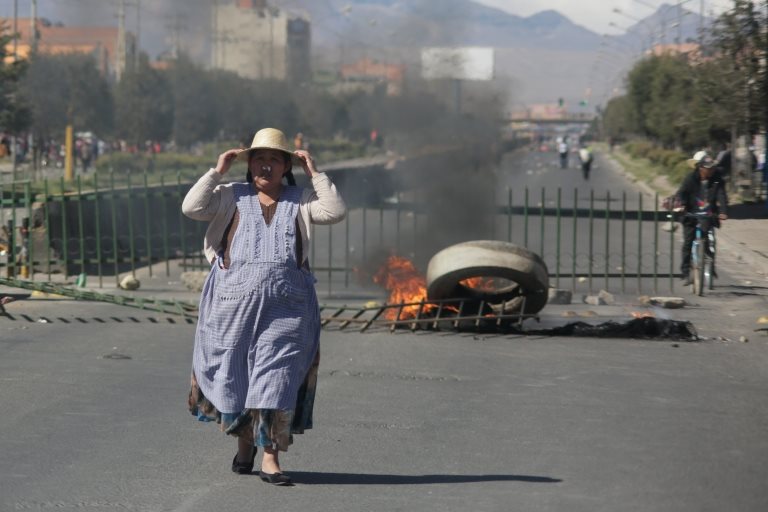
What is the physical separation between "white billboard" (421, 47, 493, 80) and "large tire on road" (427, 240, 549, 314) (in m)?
18.7

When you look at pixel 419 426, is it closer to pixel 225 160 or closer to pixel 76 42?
pixel 225 160

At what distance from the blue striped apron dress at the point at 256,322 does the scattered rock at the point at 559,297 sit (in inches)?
375

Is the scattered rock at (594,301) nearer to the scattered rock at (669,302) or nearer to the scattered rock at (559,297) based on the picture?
the scattered rock at (559,297)

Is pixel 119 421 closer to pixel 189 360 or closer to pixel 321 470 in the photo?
pixel 321 470

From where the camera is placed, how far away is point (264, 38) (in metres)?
45.8

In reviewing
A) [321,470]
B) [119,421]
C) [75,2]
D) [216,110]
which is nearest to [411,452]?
[321,470]

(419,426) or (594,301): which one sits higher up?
(419,426)

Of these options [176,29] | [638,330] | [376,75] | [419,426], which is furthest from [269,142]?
[176,29]

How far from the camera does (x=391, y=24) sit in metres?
33.9

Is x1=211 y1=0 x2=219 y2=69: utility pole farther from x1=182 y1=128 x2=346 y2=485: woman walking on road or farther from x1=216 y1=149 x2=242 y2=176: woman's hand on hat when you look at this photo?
x1=182 y1=128 x2=346 y2=485: woman walking on road

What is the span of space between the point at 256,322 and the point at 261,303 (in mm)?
90

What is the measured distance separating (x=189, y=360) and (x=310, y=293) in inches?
181

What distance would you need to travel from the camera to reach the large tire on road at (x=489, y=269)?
13.1 meters

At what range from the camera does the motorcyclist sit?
1714 centimetres
